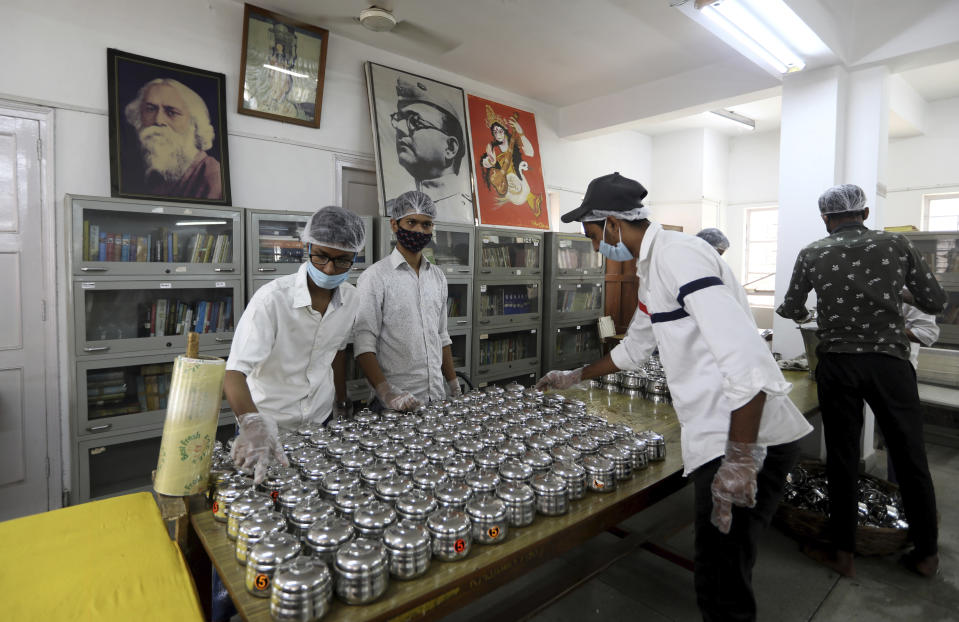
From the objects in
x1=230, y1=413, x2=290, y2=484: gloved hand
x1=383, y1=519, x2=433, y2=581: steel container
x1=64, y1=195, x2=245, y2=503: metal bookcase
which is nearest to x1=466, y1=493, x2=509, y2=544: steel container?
x1=383, y1=519, x2=433, y2=581: steel container

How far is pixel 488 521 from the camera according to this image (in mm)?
1178

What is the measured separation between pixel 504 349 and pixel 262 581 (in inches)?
163

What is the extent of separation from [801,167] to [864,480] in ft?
Answer: 7.57

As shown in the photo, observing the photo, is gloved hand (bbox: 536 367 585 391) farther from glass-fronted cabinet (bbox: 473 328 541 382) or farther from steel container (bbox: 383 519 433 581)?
glass-fronted cabinet (bbox: 473 328 541 382)

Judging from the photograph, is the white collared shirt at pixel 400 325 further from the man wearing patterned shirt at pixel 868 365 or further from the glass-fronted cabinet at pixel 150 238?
the man wearing patterned shirt at pixel 868 365

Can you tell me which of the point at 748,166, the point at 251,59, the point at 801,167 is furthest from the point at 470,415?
the point at 748,166

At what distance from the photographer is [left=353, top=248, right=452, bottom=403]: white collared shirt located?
2.43m

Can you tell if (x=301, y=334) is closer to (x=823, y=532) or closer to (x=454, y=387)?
(x=454, y=387)

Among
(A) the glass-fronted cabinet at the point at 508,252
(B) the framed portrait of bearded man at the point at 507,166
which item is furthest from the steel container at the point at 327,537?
(B) the framed portrait of bearded man at the point at 507,166

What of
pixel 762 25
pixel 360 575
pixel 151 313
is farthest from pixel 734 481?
pixel 151 313

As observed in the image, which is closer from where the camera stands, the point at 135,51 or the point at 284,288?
the point at 284,288

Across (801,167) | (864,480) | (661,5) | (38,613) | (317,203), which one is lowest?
(864,480)

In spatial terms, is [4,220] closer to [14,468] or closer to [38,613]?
[14,468]

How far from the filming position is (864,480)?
10.6ft
